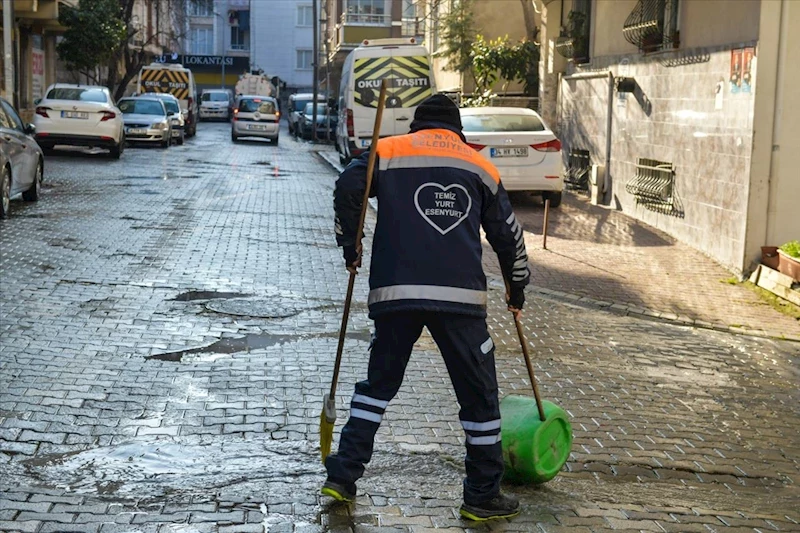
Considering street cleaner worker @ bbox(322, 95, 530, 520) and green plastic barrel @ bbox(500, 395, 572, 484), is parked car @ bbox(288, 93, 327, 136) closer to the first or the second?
green plastic barrel @ bbox(500, 395, 572, 484)

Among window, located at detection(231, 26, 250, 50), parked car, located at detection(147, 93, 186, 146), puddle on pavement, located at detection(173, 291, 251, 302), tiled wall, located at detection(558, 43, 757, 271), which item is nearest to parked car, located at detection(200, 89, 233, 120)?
window, located at detection(231, 26, 250, 50)

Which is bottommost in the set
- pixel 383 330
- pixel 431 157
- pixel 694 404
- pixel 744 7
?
pixel 694 404

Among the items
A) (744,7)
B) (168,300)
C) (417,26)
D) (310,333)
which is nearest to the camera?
(310,333)

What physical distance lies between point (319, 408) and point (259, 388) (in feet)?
2.01

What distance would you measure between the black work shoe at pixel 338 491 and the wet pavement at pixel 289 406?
2.4 inches

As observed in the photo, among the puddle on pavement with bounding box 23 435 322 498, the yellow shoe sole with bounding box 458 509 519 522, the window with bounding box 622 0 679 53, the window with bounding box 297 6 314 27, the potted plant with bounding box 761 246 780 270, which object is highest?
the window with bounding box 297 6 314 27

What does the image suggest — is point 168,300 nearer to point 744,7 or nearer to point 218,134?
point 744,7

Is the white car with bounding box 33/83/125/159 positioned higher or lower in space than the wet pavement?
higher

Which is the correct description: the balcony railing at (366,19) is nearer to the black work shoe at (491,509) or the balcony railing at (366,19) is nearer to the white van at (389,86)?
the white van at (389,86)

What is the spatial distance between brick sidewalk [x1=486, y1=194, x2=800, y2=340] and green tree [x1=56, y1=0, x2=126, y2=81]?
25.4 m

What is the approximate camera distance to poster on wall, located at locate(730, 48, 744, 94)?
505 inches

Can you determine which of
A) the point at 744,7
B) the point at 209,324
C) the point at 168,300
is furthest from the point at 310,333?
the point at 744,7

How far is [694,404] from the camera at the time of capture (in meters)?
7.52

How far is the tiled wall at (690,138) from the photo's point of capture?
1295 cm
